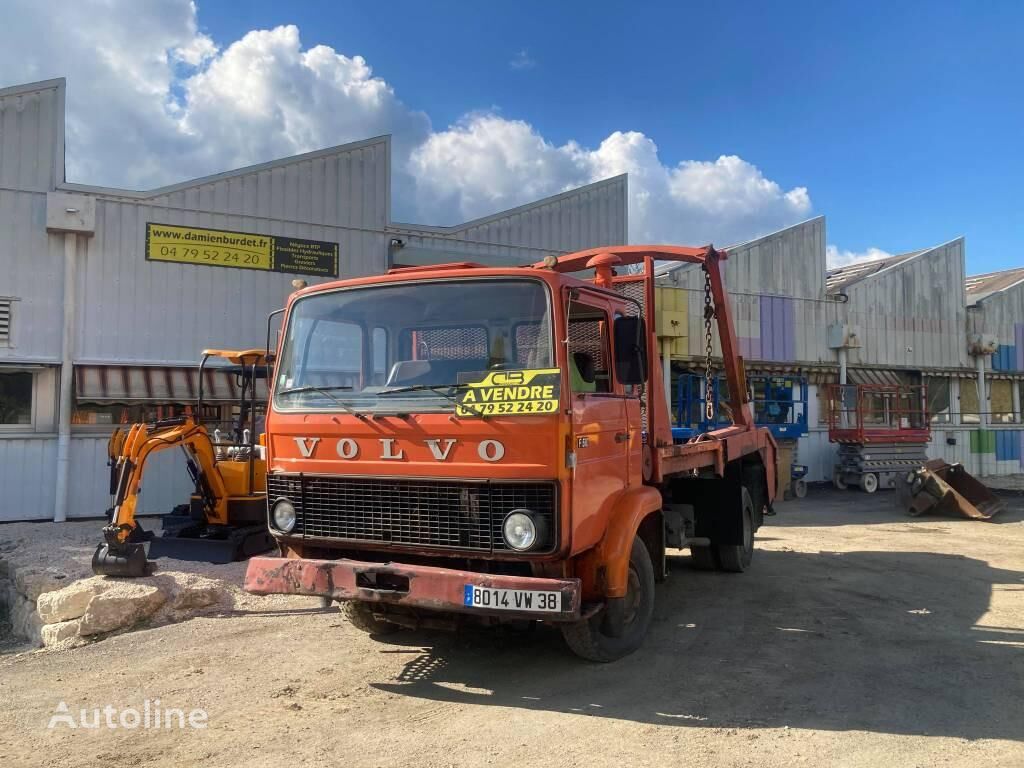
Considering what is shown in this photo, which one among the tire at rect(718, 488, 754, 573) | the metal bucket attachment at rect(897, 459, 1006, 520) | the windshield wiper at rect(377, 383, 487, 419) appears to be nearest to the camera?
the windshield wiper at rect(377, 383, 487, 419)

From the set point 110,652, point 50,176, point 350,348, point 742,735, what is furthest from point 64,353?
point 742,735

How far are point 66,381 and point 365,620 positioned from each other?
786 centimetres

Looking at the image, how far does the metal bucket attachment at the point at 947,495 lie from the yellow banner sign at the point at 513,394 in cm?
1170

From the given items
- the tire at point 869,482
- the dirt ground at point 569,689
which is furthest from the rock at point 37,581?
the tire at point 869,482

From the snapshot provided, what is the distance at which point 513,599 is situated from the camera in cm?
397

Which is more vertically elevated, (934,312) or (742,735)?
(934,312)

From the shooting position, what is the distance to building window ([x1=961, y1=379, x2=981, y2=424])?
21719mm

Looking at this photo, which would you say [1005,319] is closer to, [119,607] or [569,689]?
[569,689]

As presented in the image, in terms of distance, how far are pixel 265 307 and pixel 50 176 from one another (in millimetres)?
3523

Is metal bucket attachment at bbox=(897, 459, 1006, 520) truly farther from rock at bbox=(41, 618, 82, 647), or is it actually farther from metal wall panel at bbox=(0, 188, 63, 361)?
metal wall panel at bbox=(0, 188, 63, 361)

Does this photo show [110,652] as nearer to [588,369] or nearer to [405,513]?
[405,513]

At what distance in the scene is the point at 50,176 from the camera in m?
10.9

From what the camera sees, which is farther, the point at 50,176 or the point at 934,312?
the point at 934,312

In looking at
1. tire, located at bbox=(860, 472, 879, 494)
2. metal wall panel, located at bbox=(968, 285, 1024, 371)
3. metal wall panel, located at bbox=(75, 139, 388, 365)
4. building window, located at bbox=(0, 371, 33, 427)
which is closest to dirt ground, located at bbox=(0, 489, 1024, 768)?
metal wall panel, located at bbox=(75, 139, 388, 365)
